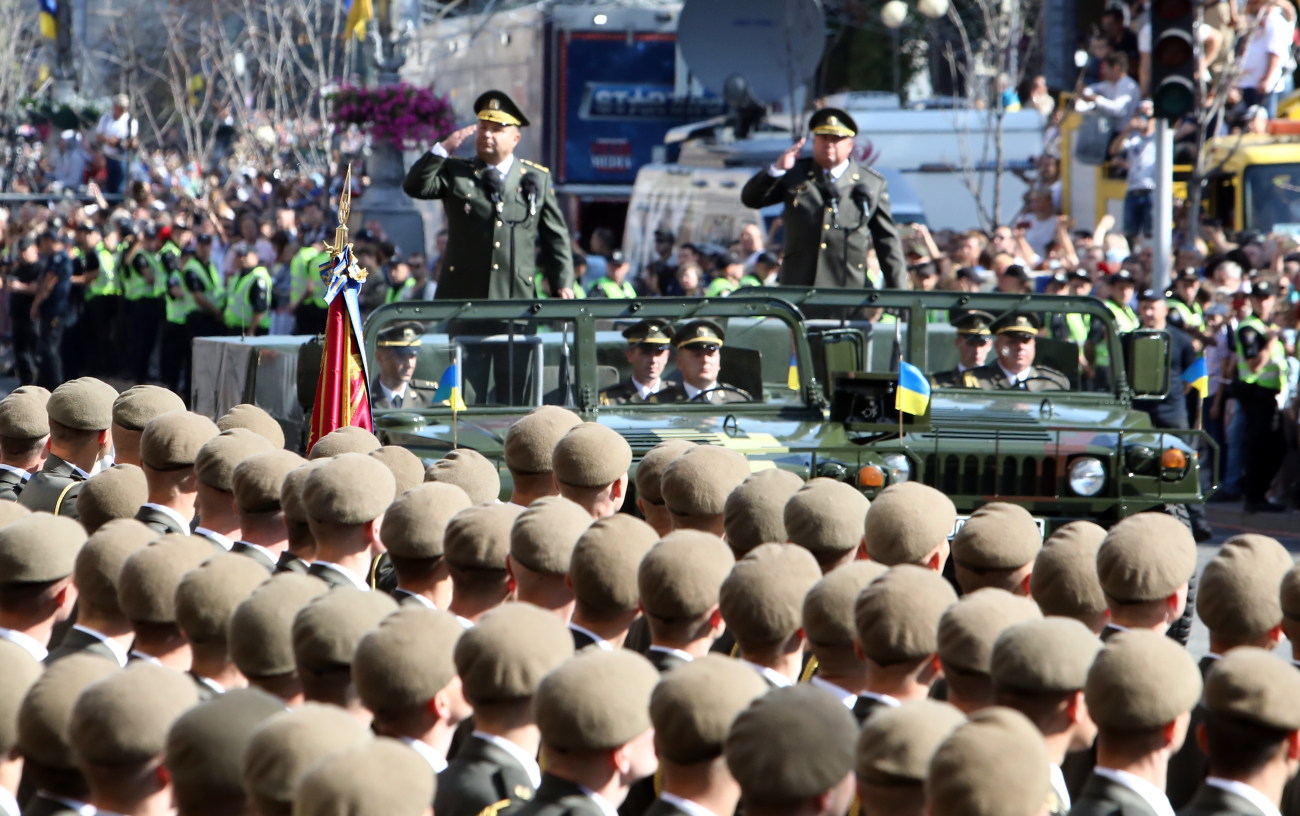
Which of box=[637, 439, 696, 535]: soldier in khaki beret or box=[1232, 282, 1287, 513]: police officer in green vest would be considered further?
box=[1232, 282, 1287, 513]: police officer in green vest

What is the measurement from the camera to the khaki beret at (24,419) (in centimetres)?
761

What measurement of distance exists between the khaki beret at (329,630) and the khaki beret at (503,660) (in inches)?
10.6

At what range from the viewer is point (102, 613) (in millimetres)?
5164

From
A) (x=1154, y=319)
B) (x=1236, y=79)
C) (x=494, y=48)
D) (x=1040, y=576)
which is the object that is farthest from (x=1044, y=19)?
(x=1040, y=576)

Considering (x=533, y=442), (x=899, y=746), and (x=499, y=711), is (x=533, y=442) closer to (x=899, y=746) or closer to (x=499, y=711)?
(x=499, y=711)

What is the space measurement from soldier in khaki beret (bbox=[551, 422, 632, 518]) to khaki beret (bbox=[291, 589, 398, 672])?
206cm

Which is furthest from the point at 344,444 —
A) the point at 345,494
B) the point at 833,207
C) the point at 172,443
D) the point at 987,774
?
the point at 833,207

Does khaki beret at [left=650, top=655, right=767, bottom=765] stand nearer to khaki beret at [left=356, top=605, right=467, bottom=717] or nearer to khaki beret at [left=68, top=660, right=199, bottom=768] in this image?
khaki beret at [left=356, top=605, right=467, bottom=717]

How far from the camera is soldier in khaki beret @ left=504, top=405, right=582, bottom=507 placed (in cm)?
681

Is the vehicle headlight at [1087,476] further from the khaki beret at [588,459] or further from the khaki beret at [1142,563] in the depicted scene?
the khaki beret at [1142,563]

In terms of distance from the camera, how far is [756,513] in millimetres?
6016

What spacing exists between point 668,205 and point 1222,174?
18.5 ft

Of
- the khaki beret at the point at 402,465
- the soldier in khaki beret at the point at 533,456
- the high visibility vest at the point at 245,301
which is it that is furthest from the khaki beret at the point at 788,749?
the high visibility vest at the point at 245,301

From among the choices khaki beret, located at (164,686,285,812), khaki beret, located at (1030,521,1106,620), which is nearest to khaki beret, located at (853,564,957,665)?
khaki beret, located at (1030,521,1106,620)
